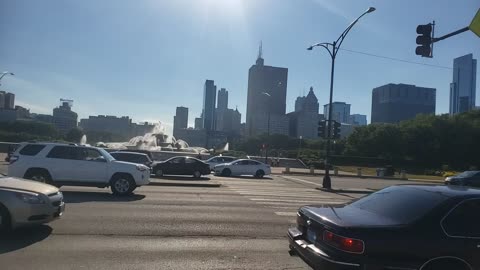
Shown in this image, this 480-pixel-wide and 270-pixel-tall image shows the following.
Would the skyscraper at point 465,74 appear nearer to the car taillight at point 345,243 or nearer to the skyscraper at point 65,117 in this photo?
the car taillight at point 345,243

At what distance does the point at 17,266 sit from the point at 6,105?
136 m

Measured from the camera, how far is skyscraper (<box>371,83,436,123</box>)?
132375 millimetres

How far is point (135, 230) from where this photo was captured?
10422 mm

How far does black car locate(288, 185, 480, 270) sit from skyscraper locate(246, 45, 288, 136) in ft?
257

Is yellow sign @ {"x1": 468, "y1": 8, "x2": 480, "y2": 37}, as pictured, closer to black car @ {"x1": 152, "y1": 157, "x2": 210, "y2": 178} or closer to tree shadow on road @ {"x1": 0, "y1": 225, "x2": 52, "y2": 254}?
tree shadow on road @ {"x1": 0, "y1": 225, "x2": 52, "y2": 254}

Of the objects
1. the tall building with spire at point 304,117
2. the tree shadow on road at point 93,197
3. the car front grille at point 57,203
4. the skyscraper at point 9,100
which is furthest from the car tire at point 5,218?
the skyscraper at point 9,100

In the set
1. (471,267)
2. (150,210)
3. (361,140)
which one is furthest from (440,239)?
(361,140)

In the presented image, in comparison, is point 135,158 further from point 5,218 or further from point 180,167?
point 5,218

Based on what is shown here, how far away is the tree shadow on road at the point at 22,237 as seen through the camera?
27.4 feet

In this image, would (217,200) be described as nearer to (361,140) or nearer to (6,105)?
(361,140)

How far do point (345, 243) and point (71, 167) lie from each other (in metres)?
13.4

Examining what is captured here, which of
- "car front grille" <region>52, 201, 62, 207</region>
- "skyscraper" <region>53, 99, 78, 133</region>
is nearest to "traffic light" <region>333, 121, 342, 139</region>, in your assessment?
"car front grille" <region>52, 201, 62, 207</region>

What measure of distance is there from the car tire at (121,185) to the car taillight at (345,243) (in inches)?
488

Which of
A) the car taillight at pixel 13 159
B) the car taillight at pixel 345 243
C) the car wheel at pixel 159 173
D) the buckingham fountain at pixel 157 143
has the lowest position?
the car wheel at pixel 159 173
